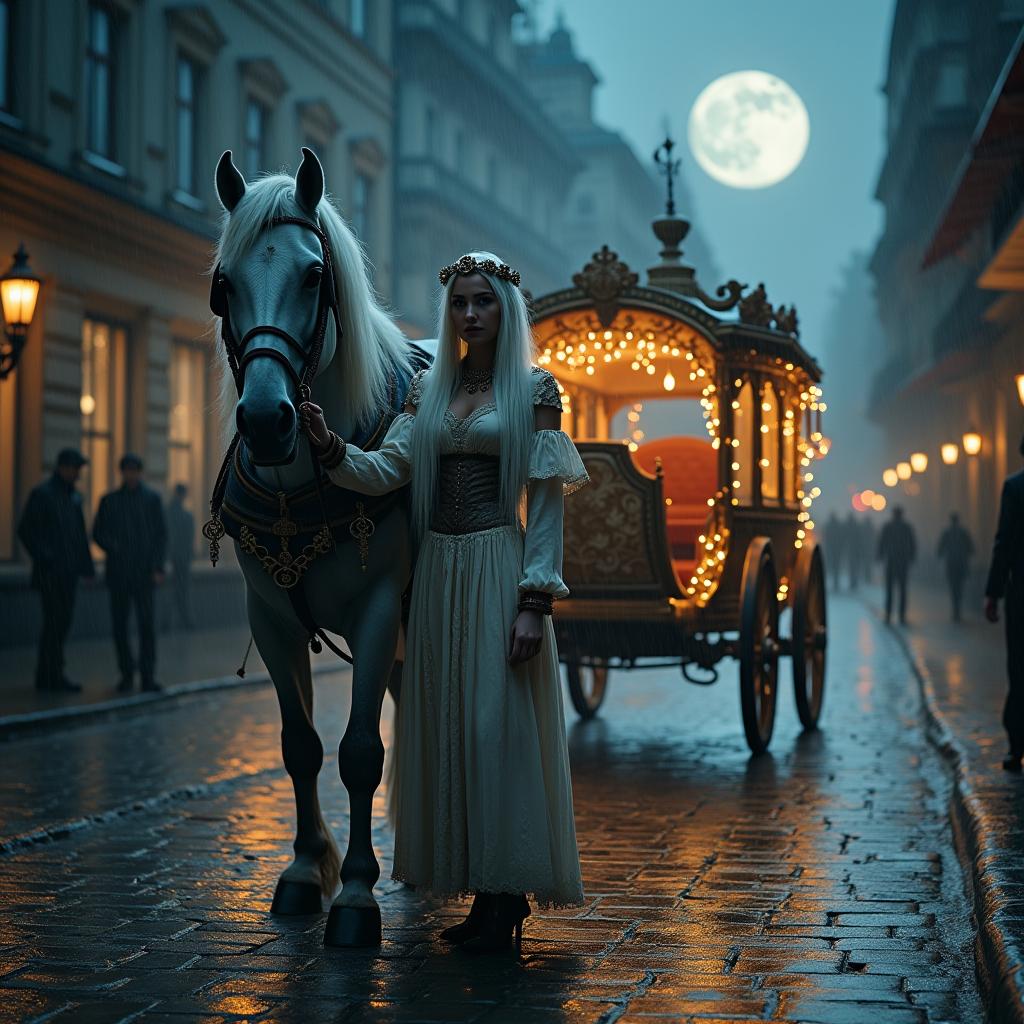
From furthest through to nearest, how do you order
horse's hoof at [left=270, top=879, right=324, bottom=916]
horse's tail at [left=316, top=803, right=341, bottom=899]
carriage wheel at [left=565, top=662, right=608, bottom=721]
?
carriage wheel at [left=565, top=662, right=608, bottom=721], horse's tail at [left=316, top=803, right=341, bottom=899], horse's hoof at [left=270, top=879, right=324, bottom=916]

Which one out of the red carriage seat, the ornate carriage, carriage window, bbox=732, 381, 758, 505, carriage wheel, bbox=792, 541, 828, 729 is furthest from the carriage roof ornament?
carriage wheel, bbox=792, 541, 828, 729

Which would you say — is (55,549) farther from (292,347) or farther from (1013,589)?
(292,347)

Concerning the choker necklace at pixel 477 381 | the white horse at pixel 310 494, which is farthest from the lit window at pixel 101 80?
the choker necklace at pixel 477 381

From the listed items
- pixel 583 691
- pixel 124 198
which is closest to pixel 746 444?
pixel 583 691

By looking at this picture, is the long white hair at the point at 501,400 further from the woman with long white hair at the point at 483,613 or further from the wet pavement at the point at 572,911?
the wet pavement at the point at 572,911

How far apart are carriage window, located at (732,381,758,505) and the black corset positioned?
5.59 metres

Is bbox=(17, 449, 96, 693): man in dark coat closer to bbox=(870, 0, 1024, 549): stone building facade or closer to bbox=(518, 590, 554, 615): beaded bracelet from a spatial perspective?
bbox=(518, 590, 554, 615): beaded bracelet

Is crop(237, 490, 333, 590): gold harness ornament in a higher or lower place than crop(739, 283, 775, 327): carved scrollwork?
lower

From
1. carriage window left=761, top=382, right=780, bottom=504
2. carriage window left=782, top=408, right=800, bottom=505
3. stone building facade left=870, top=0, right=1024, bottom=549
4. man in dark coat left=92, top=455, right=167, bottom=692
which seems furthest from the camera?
stone building facade left=870, top=0, right=1024, bottom=549

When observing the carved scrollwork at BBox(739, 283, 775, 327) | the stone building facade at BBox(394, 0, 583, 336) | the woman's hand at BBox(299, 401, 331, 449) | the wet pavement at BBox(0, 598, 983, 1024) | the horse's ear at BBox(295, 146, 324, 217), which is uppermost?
the stone building facade at BBox(394, 0, 583, 336)

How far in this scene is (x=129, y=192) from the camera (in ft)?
69.0

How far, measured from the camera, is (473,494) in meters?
5.20

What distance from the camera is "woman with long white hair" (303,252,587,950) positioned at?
496 cm

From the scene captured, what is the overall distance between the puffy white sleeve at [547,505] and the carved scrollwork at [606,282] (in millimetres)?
5164
